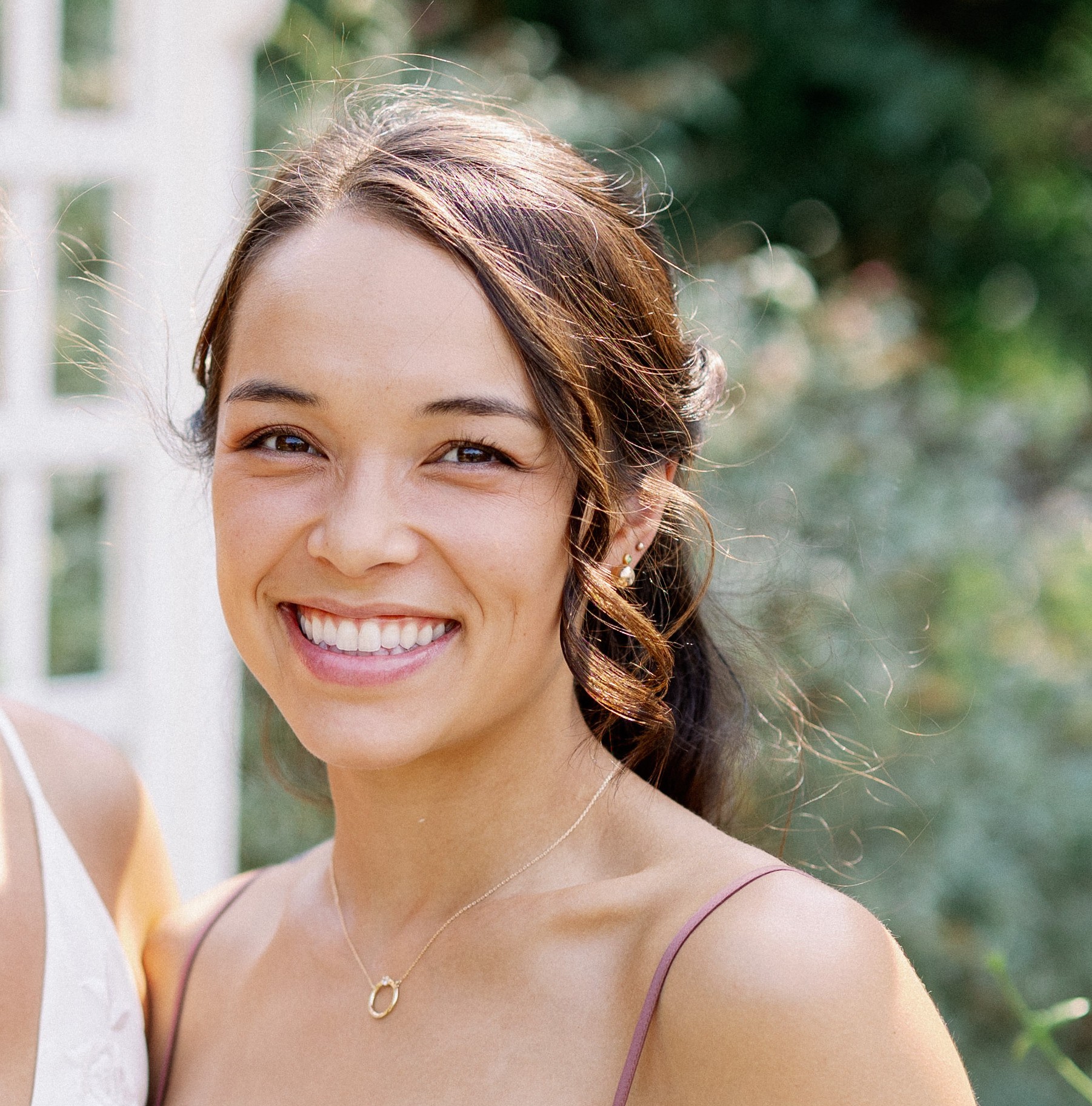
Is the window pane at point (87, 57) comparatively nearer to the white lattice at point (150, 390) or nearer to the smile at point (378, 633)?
the white lattice at point (150, 390)

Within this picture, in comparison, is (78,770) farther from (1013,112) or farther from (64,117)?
(1013,112)

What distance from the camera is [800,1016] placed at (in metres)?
1.27

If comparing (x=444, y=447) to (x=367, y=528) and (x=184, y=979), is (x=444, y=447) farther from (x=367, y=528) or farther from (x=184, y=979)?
(x=184, y=979)

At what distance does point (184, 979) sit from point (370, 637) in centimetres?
70

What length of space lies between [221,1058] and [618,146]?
457 cm

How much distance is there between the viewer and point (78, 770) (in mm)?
1899

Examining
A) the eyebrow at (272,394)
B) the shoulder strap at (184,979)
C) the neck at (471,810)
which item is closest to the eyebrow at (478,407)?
the eyebrow at (272,394)

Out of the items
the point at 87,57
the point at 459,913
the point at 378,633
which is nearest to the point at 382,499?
the point at 378,633

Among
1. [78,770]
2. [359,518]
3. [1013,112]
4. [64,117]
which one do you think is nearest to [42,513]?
[64,117]

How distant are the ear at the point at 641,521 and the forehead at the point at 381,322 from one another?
8.7 inches

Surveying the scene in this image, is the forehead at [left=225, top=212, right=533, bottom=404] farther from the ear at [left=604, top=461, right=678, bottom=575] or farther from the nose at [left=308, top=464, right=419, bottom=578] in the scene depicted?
the ear at [left=604, top=461, right=678, bottom=575]

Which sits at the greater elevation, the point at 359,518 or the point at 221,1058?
the point at 359,518

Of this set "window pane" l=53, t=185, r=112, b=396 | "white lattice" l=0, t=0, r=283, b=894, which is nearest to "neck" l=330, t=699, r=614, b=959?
"white lattice" l=0, t=0, r=283, b=894

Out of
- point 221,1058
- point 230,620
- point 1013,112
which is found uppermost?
point 1013,112
